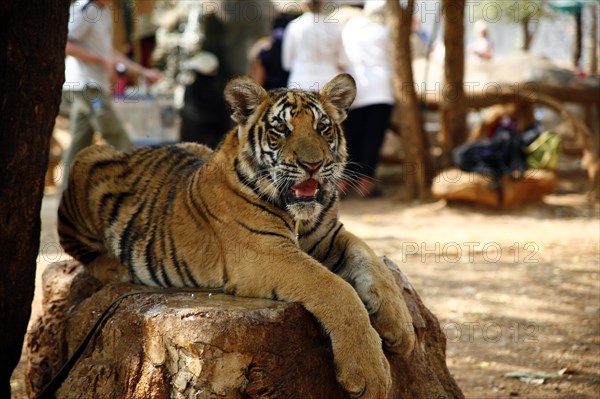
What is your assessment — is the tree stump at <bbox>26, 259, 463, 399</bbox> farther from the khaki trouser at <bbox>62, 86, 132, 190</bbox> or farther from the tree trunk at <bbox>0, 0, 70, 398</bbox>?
the khaki trouser at <bbox>62, 86, 132, 190</bbox>

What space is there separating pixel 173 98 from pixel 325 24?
5753 mm

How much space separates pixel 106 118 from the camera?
849 cm

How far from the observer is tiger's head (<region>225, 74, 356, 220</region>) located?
132 inches

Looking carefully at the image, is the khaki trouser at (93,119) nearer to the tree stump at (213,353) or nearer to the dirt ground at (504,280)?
the dirt ground at (504,280)

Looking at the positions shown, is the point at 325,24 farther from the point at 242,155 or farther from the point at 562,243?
the point at 242,155

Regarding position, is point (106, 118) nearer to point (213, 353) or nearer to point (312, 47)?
point (312, 47)

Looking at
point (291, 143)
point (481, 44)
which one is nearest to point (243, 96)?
point (291, 143)

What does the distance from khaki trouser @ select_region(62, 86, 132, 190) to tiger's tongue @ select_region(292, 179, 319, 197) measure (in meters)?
5.41

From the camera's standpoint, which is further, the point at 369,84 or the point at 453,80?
the point at 369,84

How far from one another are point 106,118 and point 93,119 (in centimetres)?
14

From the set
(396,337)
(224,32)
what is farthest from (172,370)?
(224,32)

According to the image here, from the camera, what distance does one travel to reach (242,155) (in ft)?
11.7

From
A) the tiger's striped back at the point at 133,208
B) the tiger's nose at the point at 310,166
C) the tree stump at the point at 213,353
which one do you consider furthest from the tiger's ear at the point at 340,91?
the tree stump at the point at 213,353

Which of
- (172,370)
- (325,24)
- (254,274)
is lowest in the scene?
(172,370)
